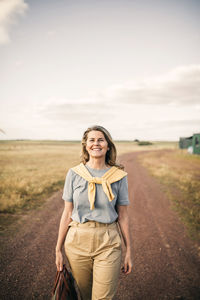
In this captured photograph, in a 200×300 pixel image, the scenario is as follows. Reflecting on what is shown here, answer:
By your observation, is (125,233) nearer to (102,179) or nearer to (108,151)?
(102,179)

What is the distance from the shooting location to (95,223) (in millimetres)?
1928

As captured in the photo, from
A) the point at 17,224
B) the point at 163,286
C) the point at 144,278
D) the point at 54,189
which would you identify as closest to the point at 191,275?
the point at 163,286

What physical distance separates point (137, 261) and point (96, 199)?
2.56m

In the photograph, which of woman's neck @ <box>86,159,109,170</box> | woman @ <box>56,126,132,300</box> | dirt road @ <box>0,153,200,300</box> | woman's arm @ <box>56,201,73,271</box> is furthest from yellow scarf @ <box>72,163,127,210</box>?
dirt road @ <box>0,153,200,300</box>

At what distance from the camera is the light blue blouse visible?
1.93m

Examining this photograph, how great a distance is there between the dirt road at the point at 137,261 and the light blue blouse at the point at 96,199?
6.10 ft

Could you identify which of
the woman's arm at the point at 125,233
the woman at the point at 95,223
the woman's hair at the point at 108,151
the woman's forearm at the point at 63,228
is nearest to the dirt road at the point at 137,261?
the woman's arm at the point at 125,233

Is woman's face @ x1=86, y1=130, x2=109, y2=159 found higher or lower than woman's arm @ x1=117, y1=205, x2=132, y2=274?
higher

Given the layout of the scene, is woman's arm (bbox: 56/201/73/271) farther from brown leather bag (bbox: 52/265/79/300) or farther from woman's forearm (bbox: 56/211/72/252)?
brown leather bag (bbox: 52/265/79/300)

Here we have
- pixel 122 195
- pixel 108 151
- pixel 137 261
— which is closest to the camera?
pixel 122 195

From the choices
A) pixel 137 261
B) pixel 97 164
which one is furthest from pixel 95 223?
pixel 137 261

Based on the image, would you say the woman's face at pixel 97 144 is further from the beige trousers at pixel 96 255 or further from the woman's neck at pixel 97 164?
the beige trousers at pixel 96 255

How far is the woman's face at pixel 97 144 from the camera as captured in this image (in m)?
2.07

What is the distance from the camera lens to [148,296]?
2789 mm
